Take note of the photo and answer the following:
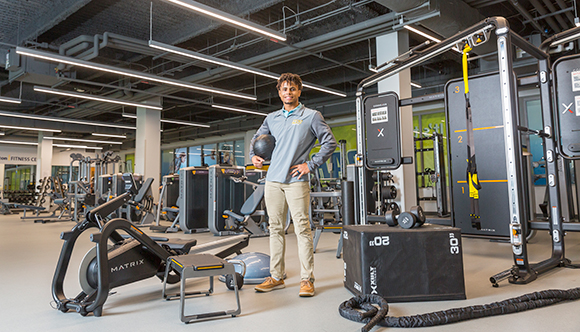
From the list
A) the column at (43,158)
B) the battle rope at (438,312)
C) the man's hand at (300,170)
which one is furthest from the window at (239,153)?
the battle rope at (438,312)

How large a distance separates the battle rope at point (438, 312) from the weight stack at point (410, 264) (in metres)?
0.15

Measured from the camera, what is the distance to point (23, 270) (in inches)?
143

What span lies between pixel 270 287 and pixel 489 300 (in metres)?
1.44

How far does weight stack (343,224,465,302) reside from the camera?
93.1 inches

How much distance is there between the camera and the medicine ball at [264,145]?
272 centimetres

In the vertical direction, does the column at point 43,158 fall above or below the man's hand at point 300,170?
above

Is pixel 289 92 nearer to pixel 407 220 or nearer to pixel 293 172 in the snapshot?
pixel 293 172

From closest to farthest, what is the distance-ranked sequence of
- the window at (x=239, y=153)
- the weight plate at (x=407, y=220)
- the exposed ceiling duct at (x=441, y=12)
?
the weight plate at (x=407, y=220), the exposed ceiling duct at (x=441, y=12), the window at (x=239, y=153)

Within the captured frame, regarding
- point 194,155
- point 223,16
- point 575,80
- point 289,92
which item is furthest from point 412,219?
point 194,155

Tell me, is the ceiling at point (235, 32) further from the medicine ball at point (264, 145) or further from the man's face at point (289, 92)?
the medicine ball at point (264, 145)

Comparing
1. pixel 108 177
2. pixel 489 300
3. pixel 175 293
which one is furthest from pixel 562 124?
pixel 108 177

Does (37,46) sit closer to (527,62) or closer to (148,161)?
(148,161)

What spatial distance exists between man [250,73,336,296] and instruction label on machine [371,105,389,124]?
5.46 ft

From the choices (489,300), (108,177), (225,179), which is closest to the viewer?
(489,300)
